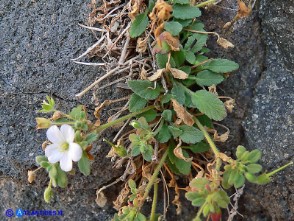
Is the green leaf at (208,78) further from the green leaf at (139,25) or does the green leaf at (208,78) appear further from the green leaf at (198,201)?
the green leaf at (198,201)

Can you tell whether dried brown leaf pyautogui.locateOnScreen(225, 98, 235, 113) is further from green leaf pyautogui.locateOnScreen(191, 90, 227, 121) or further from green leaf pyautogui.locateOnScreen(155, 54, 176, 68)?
green leaf pyautogui.locateOnScreen(155, 54, 176, 68)

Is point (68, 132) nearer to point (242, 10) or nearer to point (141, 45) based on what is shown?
point (141, 45)

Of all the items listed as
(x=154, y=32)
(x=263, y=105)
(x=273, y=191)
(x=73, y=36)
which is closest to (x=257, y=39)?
(x=263, y=105)

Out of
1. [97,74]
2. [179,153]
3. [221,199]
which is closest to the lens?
[221,199]

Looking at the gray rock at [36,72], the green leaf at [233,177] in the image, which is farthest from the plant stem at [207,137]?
the gray rock at [36,72]

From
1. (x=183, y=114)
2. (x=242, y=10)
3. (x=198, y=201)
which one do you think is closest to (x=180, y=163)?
(x=183, y=114)

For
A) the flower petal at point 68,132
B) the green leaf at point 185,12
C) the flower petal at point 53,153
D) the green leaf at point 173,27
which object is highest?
the green leaf at point 185,12
